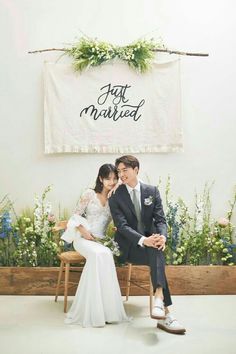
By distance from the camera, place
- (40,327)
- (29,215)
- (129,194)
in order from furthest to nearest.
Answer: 1. (29,215)
2. (129,194)
3. (40,327)

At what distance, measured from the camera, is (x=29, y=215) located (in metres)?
5.74

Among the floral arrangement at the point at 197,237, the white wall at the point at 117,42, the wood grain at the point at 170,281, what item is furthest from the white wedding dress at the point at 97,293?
the white wall at the point at 117,42

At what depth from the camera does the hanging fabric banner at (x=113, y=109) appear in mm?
5801

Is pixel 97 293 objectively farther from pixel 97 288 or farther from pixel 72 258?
pixel 72 258

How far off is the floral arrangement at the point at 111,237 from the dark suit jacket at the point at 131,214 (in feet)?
2.61

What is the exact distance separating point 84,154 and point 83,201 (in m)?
1.09

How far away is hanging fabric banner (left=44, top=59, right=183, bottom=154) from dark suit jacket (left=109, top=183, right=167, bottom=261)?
123cm

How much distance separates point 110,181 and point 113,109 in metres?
1.29

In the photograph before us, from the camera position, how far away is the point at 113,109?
5824mm

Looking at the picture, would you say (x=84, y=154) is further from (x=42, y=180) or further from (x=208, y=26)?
(x=208, y=26)

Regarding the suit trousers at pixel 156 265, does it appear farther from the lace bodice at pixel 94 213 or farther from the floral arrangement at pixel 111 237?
the floral arrangement at pixel 111 237

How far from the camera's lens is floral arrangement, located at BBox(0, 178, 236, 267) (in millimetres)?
5469

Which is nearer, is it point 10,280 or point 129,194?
point 129,194

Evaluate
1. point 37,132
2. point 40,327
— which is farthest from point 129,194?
point 37,132
